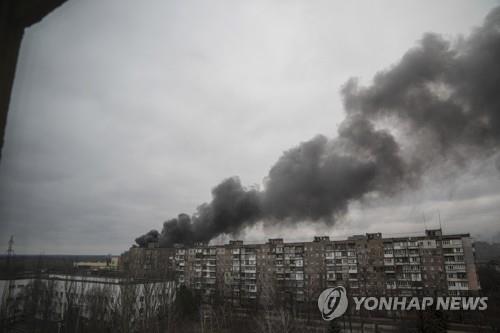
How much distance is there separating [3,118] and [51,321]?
21.1 metres

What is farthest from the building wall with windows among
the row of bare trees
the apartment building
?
the row of bare trees

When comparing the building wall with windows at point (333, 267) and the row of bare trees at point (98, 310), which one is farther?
the building wall with windows at point (333, 267)

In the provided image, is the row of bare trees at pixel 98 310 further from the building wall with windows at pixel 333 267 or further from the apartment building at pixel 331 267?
the apartment building at pixel 331 267

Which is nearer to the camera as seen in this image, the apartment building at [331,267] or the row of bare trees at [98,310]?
the row of bare trees at [98,310]

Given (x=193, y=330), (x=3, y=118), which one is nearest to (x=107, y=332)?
(x=193, y=330)

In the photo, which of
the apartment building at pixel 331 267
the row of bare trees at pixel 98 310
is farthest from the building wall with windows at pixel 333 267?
Answer: the row of bare trees at pixel 98 310

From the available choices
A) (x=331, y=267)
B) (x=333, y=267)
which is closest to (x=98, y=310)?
(x=331, y=267)

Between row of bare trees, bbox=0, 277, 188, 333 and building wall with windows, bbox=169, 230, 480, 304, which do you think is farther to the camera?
building wall with windows, bbox=169, 230, 480, 304

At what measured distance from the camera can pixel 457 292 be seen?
1094 inches

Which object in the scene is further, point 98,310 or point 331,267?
point 331,267

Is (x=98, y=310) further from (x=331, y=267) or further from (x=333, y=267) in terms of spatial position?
(x=333, y=267)

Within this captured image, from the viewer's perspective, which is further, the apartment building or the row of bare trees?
the apartment building

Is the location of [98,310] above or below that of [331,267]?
below

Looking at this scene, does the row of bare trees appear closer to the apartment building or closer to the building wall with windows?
the building wall with windows
